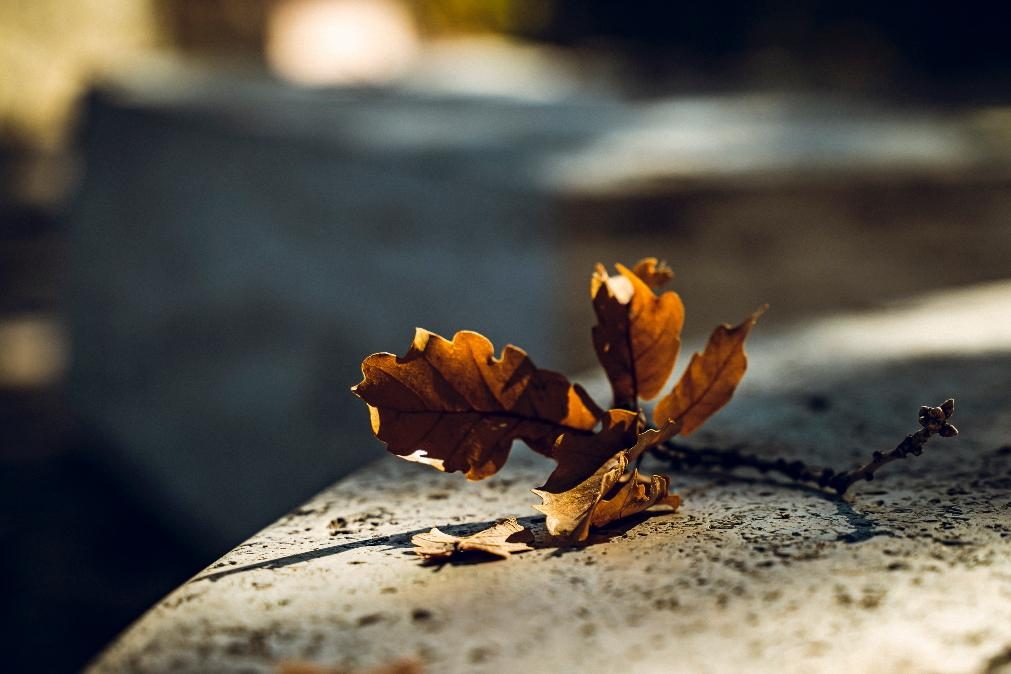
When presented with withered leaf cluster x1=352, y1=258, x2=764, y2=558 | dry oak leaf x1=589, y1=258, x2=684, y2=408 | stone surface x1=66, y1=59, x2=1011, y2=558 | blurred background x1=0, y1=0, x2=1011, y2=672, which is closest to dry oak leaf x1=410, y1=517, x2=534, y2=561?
withered leaf cluster x1=352, y1=258, x2=764, y2=558

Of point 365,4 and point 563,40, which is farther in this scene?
point 365,4

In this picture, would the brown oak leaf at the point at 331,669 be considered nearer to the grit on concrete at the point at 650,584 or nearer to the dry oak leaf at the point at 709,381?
the grit on concrete at the point at 650,584

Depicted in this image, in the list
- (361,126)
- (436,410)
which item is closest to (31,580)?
(361,126)

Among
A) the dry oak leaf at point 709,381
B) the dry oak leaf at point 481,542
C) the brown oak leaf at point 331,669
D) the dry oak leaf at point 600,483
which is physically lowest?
the brown oak leaf at point 331,669

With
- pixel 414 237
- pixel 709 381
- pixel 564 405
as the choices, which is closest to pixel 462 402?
pixel 564 405

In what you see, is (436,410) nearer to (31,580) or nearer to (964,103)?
(31,580)

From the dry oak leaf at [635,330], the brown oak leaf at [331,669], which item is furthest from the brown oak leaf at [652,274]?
the brown oak leaf at [331,669]

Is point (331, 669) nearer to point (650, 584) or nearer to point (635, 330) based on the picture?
point (650, 584)

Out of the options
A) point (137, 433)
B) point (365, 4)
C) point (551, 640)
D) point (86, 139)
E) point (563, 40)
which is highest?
point (365, 4)
